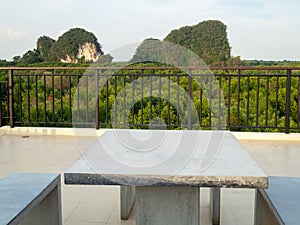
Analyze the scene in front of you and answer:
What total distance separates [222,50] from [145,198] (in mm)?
9097

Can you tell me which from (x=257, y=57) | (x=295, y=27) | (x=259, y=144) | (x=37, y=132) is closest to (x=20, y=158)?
(x=37, y=132)

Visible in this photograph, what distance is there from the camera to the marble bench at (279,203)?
144 cm

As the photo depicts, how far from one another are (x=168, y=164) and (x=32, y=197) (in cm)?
63

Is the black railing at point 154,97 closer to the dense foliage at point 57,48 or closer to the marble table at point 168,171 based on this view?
the marble table at point 168,171

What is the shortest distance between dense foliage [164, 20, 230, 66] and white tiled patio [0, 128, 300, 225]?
173 inches

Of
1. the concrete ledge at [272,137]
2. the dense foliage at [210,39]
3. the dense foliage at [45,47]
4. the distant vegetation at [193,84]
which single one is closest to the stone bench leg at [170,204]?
the distant vegetation at [193,84]

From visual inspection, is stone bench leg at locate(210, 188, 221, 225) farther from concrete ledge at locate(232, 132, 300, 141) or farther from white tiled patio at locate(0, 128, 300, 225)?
concrete ledge at locate(232, 132, 300, 141)

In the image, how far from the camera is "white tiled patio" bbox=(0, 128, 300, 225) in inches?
88.7

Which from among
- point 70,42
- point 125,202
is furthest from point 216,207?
point 70,42

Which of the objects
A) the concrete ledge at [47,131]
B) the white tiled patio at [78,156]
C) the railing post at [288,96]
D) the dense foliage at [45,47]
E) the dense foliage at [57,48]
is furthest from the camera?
the dense foliage at [45,47]

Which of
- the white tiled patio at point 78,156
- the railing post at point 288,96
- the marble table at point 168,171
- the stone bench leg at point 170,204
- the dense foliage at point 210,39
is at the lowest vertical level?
the white tiled patio at point 78,156

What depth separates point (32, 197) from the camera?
1.58 m

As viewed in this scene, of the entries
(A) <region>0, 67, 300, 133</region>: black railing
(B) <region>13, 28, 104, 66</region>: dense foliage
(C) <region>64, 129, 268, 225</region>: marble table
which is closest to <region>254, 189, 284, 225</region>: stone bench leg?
(C) <region>64, 129, 268, 225</region>: marble table

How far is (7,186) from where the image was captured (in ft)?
5.70
